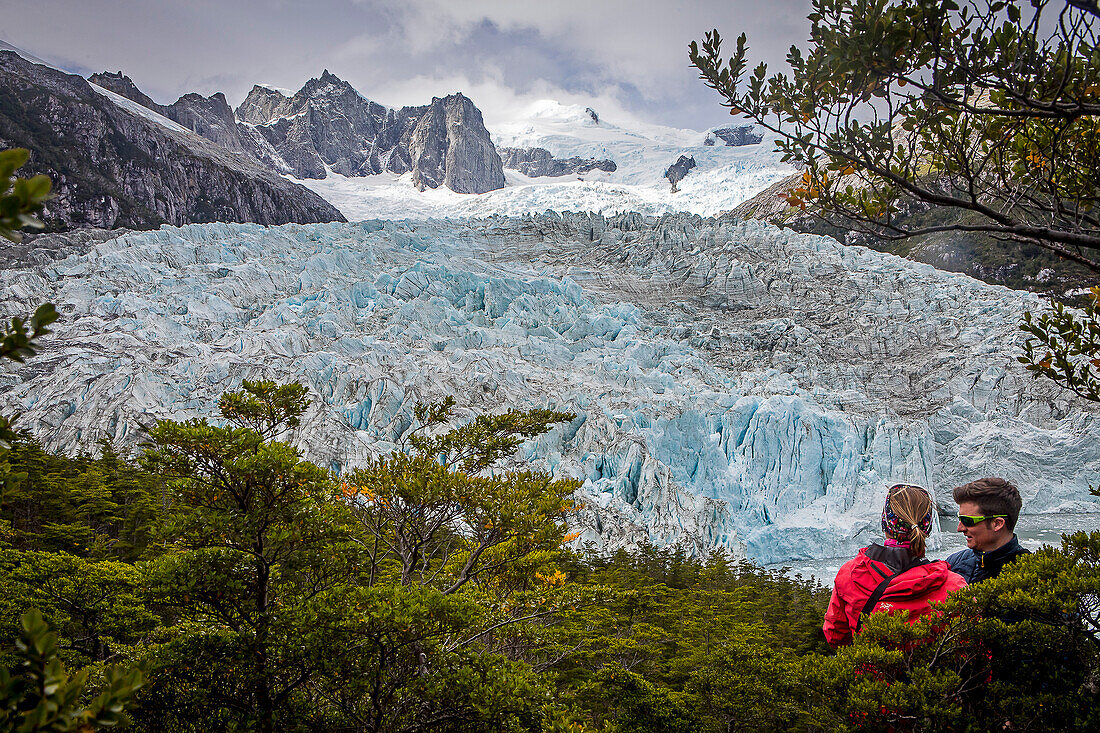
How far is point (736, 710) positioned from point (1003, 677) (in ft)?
20.6

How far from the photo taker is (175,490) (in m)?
4.19

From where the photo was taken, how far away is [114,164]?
5928 cm

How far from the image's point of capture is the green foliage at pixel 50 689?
1224 millimetres

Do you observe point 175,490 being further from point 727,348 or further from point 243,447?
point 727,348

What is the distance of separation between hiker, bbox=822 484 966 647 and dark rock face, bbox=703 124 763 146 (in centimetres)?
13417

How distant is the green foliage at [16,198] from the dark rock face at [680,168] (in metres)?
100

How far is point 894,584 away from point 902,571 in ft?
0.26

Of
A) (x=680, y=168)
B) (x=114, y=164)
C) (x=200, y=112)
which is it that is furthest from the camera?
(x=680, y=168)

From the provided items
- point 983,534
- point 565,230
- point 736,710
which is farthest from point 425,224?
point 983,534

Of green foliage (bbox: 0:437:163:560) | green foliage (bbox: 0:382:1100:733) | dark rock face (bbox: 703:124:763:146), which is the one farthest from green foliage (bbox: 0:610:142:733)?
dark rock face (bbox: 703:124:763:146)

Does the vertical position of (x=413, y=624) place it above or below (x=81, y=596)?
above

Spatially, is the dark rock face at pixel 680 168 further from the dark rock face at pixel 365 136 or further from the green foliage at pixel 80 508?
the green foliage at pixel 80 508

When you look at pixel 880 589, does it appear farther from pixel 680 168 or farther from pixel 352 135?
pixel 352 135

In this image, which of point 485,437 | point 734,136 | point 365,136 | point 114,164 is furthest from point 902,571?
point 734,136
